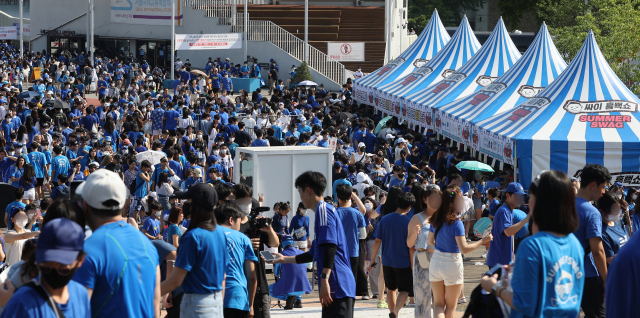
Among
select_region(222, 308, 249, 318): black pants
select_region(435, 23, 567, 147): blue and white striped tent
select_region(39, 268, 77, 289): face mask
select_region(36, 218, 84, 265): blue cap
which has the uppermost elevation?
select_region(435, 23, 567, 147): blue and white striped tent

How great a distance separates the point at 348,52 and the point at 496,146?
22.4 metres

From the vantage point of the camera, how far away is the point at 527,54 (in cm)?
1708

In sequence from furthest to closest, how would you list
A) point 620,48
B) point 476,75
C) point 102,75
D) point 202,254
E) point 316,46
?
point 316,46 → point 102,75 → point 620,48 → point 476,75 → point 202,254

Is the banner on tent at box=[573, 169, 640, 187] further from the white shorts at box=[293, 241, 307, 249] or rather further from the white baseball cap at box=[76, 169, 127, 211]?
the white baseball cap at box=[76, 169, 127, 211]

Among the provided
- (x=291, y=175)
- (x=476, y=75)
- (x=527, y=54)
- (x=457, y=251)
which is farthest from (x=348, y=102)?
(x=457, y=251)

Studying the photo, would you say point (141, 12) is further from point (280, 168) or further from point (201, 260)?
point (201, 260)

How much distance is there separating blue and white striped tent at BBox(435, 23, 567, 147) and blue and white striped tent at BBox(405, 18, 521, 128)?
1.80 m

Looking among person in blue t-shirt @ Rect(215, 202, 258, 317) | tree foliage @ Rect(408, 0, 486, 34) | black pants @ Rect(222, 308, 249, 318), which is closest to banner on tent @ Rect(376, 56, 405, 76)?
person in blue t-shirt @ Rect(215, 202, 258, 317)

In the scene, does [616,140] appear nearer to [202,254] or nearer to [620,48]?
[202,254]

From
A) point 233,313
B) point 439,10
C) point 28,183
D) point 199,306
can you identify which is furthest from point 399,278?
point 439,10

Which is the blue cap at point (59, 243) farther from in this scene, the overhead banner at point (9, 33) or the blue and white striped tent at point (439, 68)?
the overhead banner at point (9, 33)

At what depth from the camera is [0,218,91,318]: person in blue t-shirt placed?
2.72 metres

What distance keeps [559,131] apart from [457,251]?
25.1 feet

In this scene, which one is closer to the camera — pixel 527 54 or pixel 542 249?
pixel 542 249
